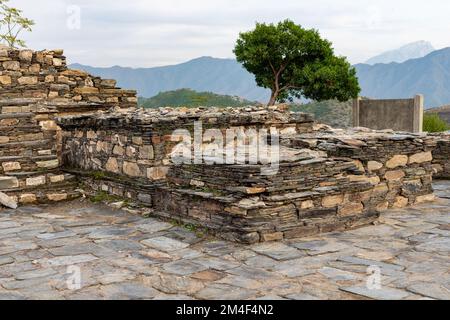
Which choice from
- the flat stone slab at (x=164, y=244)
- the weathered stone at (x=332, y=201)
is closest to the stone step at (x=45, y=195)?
the flat stone slab at (x=164, y=244)

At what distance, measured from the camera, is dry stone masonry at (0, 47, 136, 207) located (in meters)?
8.22

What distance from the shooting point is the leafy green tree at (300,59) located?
22.7m

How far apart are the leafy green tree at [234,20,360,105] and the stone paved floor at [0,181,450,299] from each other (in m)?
16.9

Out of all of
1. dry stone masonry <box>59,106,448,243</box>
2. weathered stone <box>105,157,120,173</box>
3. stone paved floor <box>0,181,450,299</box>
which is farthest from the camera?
weathered stone <box>105,157,120,173</box>

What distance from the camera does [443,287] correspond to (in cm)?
383

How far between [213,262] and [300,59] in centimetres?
2030

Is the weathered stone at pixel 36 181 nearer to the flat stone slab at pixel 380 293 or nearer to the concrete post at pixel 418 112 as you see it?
the flat stone slab at pixel 380 293

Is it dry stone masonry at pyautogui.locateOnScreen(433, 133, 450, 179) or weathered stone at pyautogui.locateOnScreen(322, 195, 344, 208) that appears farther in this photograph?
dry stone masonry at pyautogui.locateOnScreen(433, 133, 450, 179)

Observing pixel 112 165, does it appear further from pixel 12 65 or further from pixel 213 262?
pixel 213 262

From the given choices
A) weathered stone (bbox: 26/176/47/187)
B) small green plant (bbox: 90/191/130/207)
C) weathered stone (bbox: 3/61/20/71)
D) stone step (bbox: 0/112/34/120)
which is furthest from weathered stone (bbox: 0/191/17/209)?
weathered stone (bbox: 3/61/20/71)

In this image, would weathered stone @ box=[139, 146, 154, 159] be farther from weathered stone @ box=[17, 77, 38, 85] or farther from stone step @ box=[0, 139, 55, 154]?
weathered stone @ box=[17, 77, 38, 85]

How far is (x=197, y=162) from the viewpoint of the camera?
604 cm

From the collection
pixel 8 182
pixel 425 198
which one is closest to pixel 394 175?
pixel 425 198
